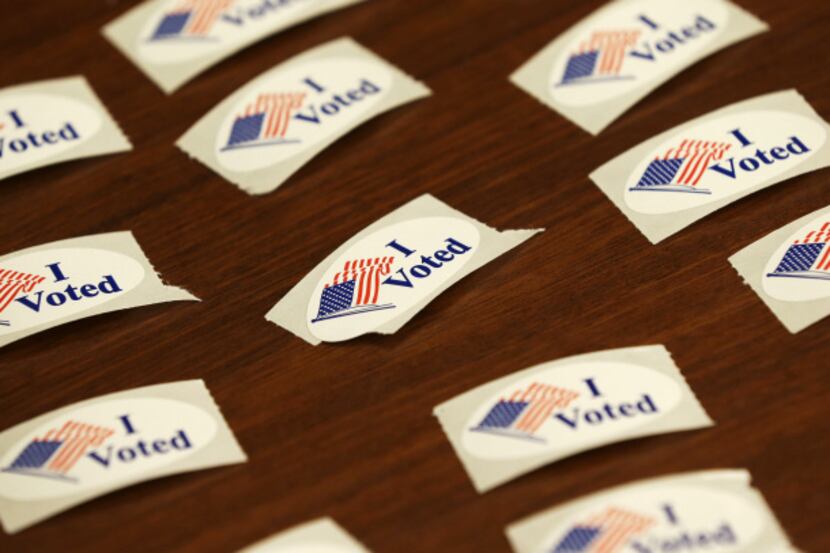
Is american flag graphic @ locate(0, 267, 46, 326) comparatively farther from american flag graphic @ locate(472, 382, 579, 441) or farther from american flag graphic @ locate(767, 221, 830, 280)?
american flag graphic @ locate(767, 221, 830, 280)

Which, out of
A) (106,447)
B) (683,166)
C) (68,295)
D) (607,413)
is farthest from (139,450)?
(683,166)

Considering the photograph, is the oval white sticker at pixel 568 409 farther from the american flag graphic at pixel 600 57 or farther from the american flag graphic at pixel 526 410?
the american flag graphic at pixel 600 57

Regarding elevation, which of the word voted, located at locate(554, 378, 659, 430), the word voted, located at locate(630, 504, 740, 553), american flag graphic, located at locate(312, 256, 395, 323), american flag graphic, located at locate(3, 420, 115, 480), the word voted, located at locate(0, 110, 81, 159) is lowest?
american flag graphic, located at locate(3, 420, 115, 480)

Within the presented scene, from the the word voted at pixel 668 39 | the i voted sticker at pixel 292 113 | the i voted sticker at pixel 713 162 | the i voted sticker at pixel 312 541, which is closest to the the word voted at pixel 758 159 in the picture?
the i voted sticker at pixel 713 162

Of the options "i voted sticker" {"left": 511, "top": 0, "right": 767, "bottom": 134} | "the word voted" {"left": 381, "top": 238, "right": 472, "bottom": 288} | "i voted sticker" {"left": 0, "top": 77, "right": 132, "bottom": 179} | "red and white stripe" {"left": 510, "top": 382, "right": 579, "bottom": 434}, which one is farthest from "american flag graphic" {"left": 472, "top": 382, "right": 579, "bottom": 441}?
"i voted sticker" {"left": 0, "top": 77, "right": 132, "bottom": 179}

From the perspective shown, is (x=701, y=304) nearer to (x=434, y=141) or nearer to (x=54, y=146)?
(x=434, y=141)

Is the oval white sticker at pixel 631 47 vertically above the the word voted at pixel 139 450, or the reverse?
the oval white sticker at pixel 631 47
